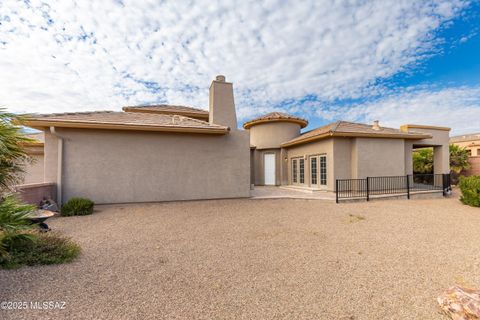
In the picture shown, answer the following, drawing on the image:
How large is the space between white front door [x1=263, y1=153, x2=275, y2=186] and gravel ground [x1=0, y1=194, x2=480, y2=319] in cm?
1017

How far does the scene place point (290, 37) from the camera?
37.4 feet

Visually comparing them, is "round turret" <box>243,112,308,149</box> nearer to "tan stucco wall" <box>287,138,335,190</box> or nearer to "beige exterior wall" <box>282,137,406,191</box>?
"tan stucco wall" <box>287,138,335,190</box>

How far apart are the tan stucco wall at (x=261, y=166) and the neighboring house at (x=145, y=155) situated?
675 centimetres

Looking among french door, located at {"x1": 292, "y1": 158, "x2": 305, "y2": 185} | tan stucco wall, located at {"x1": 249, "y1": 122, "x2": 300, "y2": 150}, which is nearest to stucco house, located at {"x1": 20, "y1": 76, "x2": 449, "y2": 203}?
french door, located at {"x1": 292, "y1": 158, "x2": 305, "y2": 185}

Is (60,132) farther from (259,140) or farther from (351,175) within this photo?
(351,175)

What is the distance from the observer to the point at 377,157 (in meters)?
12.4

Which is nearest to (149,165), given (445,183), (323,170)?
(323,170)

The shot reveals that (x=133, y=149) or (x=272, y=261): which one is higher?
(x=133, y=149)

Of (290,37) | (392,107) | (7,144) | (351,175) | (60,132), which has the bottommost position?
(351,175)

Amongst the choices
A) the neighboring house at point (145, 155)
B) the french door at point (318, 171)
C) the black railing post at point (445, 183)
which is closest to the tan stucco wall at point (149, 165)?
the neighboring house at point (145, 155)

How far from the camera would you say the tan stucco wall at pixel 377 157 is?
12047 millimetres

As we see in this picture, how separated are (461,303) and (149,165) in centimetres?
992

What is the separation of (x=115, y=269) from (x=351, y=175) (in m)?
12.1

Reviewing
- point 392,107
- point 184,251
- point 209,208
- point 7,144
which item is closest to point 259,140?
point 209,208
